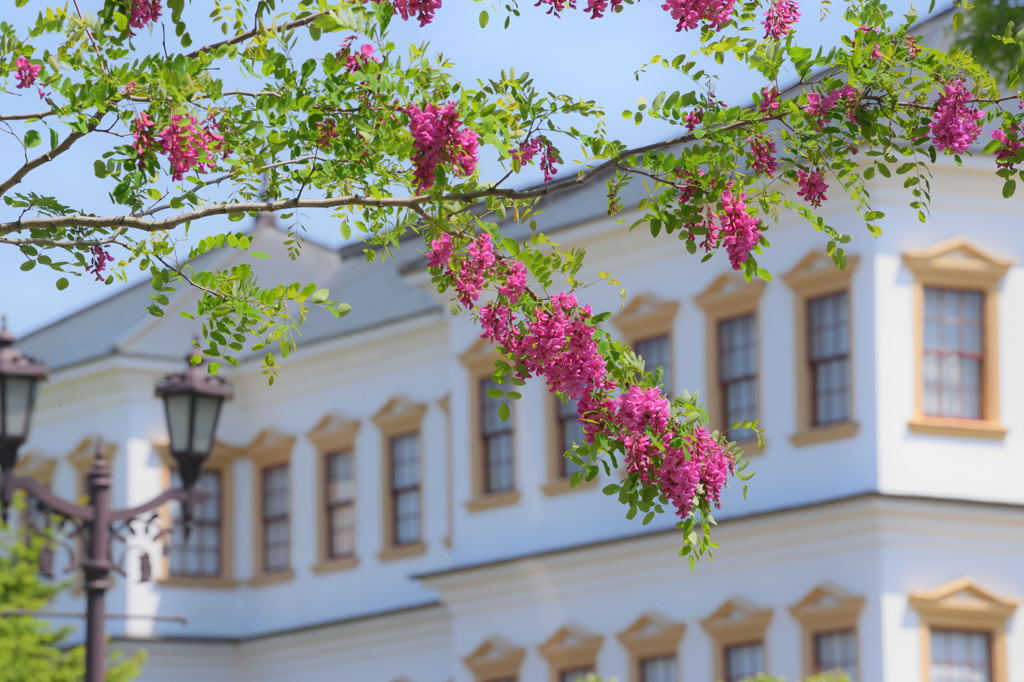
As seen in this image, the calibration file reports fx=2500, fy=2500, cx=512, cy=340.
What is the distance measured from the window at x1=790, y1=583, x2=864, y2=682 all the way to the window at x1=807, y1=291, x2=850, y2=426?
2.07 meters

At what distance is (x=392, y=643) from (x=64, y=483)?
22.9ft

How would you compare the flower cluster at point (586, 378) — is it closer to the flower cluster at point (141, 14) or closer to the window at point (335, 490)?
the flower cluster at point (141, 14)

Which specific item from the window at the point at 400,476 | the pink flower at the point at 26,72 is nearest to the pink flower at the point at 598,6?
the pink flower at the point at 26,72

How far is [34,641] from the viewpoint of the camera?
108 ft

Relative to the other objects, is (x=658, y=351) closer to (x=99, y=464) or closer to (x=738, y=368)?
(x=738, y=368)

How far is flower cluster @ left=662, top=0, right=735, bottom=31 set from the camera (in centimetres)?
1010

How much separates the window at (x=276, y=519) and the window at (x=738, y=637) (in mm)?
10475

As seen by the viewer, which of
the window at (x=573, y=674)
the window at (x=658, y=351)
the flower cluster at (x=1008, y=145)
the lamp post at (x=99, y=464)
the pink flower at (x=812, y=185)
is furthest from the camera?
the window at (x=573, y=674)

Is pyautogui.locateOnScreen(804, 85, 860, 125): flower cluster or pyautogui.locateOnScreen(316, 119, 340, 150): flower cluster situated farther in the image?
pyautogui.locateOnScreen(316, 119, 340, 150): flower cluster

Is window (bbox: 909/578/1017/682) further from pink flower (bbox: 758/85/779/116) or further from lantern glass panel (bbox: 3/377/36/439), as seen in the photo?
pink flower (bbox: 758/85/779/116)

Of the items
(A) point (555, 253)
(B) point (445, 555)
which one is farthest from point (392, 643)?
(A) point (555, 253)

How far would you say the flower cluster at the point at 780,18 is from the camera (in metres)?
10.2

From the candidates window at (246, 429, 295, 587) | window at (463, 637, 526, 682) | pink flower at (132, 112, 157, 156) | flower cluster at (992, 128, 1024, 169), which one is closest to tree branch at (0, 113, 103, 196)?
pink flower at (132, 112, 157, 156)

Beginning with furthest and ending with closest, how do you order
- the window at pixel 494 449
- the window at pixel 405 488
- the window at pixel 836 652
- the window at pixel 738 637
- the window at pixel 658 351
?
the window at pixel 405 488 < the window at pixel 494 449 < the window at pixel 658 351 < the window at pixel 738 637 < the window at pixel 836 652
